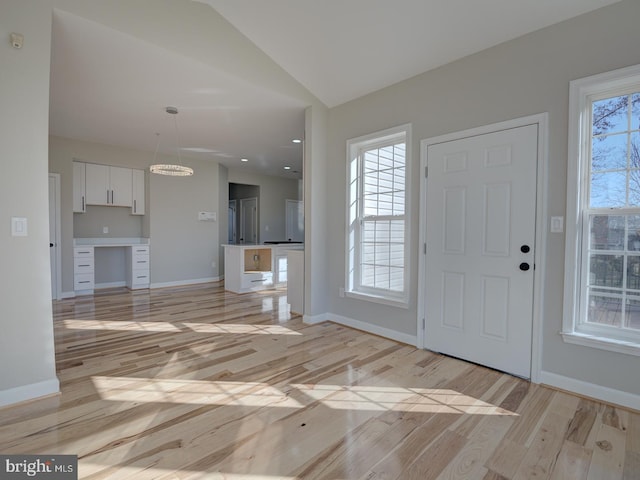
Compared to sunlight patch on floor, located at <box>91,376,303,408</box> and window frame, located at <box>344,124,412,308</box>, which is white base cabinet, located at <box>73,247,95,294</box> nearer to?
sunlight patch on floor, located at <box>91,376,303,408</box>

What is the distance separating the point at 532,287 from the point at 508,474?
1455 mm

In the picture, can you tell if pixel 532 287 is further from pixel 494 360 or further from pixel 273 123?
pixel 273 123

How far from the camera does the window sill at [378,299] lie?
11.3 ft

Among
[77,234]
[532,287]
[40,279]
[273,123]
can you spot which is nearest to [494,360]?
[532,287]

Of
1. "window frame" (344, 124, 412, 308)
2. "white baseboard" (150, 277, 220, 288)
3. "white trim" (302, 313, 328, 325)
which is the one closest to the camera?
"window frame" (344, 124, 412, 308)

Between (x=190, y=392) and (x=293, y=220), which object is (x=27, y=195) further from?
(x=293, y=220)

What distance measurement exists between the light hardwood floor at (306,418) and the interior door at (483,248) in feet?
0.81

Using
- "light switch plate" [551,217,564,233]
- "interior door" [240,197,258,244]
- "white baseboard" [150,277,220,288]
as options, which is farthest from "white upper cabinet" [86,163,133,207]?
"light switch plate" [551,217,564,233]

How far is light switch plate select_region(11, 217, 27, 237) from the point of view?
2.14 meters

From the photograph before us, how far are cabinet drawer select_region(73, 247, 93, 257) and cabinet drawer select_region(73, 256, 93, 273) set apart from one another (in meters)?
0.05

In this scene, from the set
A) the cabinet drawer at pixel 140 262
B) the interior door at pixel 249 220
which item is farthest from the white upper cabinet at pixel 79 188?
the interior door at pixel 249 220

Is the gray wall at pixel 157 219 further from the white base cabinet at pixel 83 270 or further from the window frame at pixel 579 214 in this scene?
the window frame at pixel 579 214

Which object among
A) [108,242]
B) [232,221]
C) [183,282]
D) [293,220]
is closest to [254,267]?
[183,282]

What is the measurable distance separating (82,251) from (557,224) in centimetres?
674
